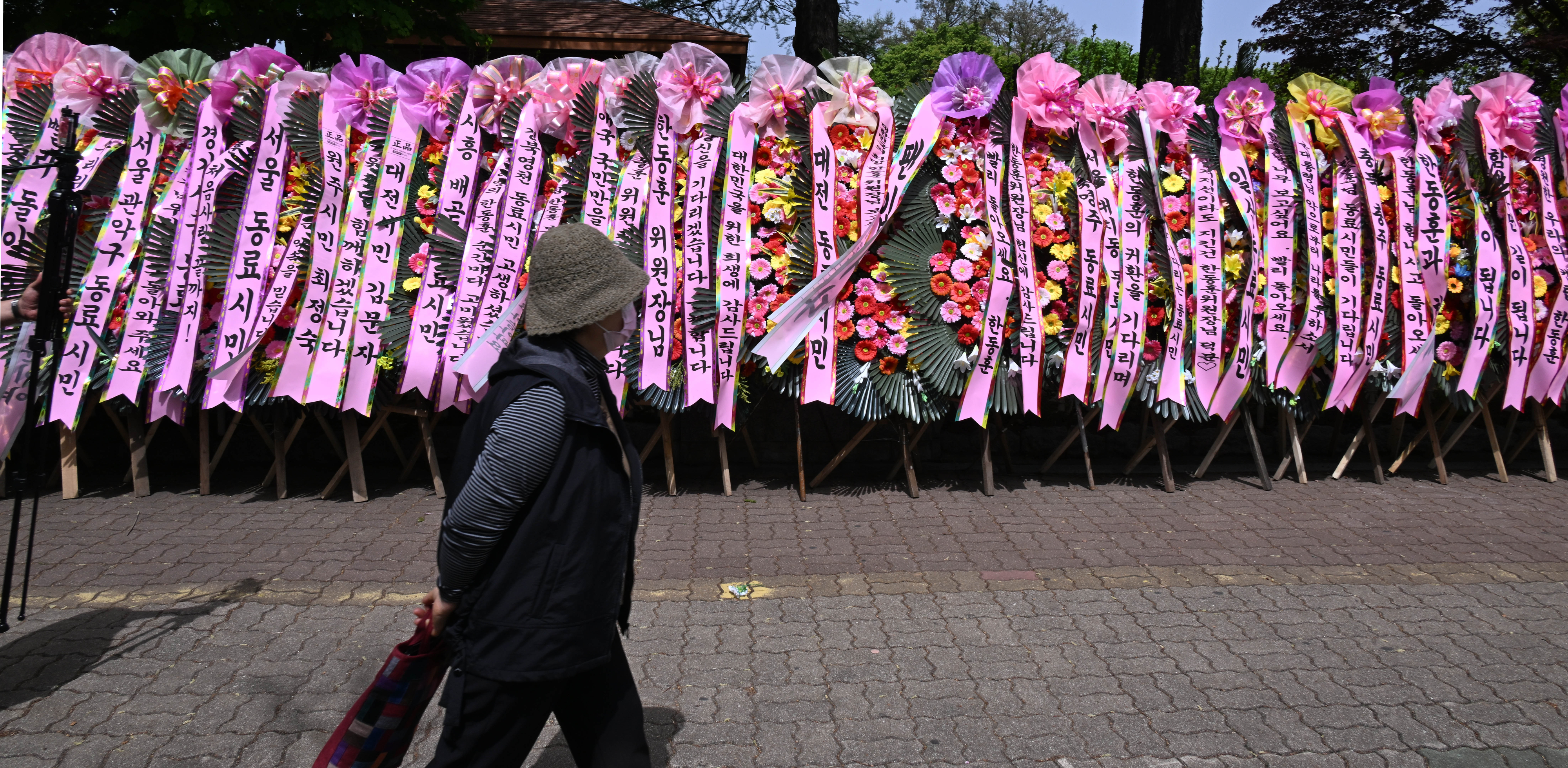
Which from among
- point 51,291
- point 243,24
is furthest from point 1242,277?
point 243,24

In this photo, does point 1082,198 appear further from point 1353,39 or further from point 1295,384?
point 1353,39

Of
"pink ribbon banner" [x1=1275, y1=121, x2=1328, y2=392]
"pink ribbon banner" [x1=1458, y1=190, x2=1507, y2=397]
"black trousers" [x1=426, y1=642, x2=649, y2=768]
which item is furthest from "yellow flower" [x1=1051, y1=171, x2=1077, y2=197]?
"black trousers" [x1=426, y1=642, x2=649, y2=768]

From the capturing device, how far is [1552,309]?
6.19 metres

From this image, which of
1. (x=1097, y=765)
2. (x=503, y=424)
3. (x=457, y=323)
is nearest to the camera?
(x=503, y=424)

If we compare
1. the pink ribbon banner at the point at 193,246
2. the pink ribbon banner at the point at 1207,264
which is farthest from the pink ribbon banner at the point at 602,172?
the pink ribbon banner at the point at 1207,264

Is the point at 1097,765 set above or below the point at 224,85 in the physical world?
below

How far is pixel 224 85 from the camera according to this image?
553 centimetres

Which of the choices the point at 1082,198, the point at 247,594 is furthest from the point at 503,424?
the point at 1082,198

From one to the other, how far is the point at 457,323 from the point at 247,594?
5.84 ft

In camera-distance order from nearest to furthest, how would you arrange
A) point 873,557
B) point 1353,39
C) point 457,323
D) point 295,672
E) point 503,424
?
point 503,424, point 295,672, point 873,557, point 457,323, point 1353,39

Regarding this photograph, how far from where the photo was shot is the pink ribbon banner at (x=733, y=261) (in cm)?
557

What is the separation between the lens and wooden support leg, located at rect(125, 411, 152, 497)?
5.81m

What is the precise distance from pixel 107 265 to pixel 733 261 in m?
3.32

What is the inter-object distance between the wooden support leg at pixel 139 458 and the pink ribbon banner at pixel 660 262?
2.84m
